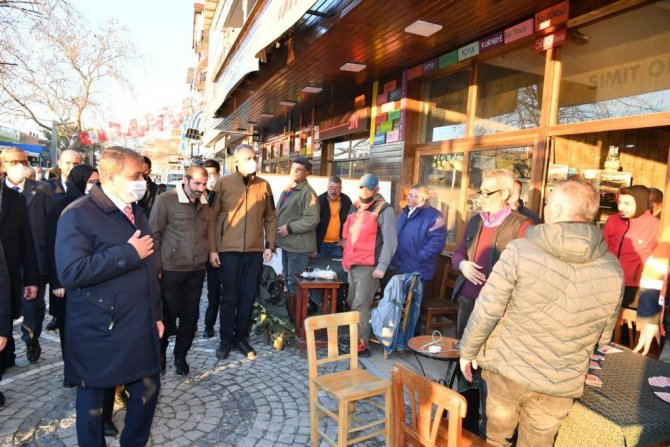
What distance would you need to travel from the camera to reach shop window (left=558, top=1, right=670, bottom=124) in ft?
12.3

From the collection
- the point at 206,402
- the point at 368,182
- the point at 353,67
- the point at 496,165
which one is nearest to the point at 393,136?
the point at 353,67

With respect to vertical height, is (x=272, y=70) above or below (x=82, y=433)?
above

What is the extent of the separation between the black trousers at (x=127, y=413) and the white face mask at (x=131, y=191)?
1.01 m

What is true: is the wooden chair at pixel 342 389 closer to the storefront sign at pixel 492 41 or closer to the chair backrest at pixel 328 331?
the chair backrest at pixel 328 331

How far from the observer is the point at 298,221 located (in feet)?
16.3

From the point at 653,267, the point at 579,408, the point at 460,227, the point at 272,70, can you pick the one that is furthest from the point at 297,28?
the point at 579,408

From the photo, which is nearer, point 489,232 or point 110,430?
point 110,430

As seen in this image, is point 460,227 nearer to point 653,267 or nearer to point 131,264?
point 653,267

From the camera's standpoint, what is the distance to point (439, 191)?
20.9 ft

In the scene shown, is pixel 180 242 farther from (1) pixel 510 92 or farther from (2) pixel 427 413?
(1) pixel 510 92

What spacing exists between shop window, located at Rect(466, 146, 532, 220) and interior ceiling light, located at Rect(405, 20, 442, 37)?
1.62m

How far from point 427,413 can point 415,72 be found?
5.42 meters

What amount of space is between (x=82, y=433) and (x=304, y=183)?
3.39 m

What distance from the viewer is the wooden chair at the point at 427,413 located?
181 cm
